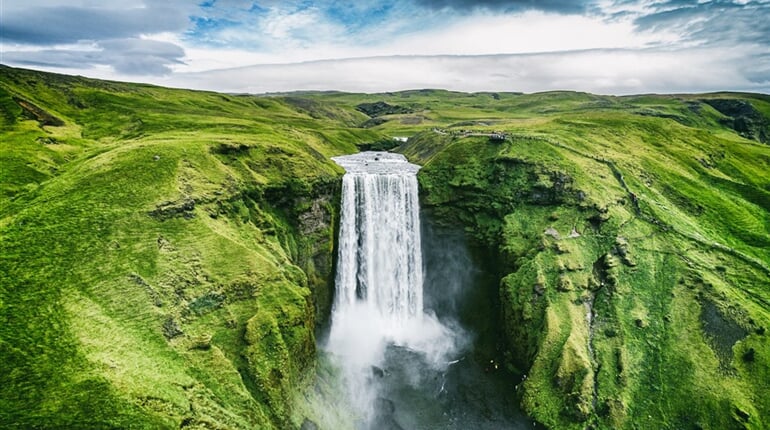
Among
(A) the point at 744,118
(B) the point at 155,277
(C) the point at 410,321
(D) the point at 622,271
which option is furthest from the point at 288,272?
(A) the point at 744,118

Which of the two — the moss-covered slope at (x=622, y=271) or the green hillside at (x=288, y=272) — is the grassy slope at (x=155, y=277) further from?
the moss-covered slope at (x=622, y=271)

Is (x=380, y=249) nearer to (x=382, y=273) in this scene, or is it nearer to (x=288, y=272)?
(x=382, y=273)

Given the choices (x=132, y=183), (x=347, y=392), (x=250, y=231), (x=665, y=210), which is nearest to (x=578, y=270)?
(x=665, y=210)

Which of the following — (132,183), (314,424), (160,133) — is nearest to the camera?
(314,424)

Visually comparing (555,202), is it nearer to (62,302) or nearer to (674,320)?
(674,320)

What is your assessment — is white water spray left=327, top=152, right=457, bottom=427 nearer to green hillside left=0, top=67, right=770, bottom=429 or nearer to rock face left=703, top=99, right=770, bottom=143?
green hillside left=0, top=67, right=770, bottom=429

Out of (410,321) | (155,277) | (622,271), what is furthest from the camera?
(410,321)

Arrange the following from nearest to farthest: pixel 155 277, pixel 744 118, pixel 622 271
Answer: pixel 155 277
pixel 622 271
pixel 744 118

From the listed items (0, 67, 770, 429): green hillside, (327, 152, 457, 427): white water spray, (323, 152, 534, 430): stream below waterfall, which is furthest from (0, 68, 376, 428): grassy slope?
(323, 152, 534, 430): stream below waterfall
